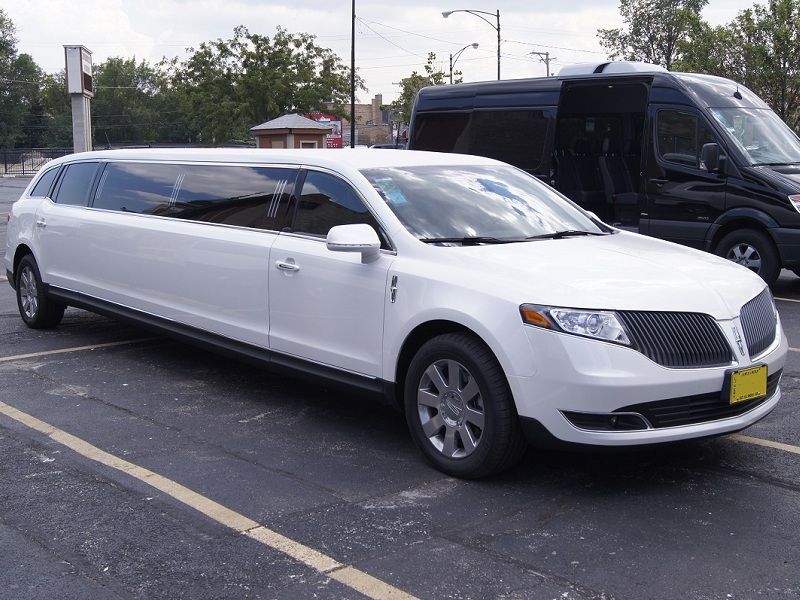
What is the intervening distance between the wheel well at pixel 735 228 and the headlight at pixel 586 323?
24.0ft

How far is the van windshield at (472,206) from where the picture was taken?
5.58m

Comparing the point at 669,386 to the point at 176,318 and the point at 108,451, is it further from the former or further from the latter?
the point at 176,318

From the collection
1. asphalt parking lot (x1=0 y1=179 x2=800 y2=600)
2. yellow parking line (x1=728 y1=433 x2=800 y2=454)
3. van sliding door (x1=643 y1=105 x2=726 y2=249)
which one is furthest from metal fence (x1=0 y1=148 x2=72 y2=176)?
yellow parking line (x1=728 y1=433 x2=800 y2=454)

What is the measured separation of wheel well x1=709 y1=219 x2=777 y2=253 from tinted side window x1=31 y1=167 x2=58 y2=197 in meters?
7.30

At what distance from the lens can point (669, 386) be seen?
14.9 feet

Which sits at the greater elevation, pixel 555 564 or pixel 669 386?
pixel 669 386

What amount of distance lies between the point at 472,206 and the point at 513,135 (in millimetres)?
8157

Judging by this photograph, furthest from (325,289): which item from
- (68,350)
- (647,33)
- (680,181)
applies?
(647,33)

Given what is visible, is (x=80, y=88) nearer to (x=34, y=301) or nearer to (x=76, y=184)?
(x=34, y=301)

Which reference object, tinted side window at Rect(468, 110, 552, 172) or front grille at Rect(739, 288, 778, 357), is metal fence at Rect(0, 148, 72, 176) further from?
front grille at Rect(739, 288, 778, 357)

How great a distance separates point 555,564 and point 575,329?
110 centimetres

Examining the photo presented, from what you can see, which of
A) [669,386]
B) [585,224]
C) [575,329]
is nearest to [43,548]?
[575,329]

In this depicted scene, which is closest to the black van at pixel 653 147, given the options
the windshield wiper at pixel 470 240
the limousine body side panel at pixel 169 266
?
the windshield wiper at pixel 470 240

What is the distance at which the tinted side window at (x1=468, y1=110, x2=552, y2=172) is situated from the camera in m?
13.4
